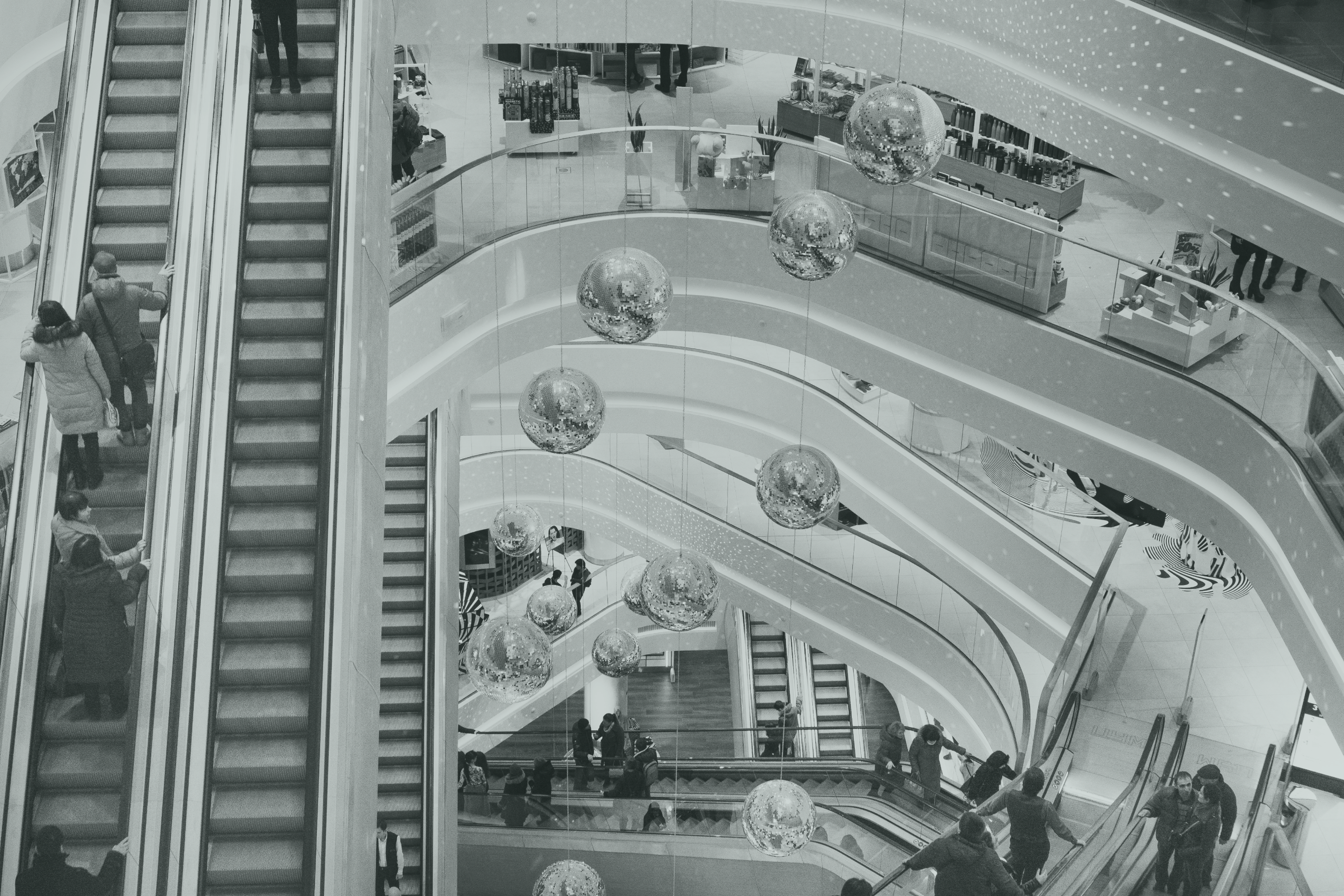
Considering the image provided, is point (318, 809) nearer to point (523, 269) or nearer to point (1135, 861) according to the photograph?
point (1135, 861)

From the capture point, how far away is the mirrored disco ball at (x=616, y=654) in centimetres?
1369

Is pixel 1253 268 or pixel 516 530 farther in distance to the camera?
pixel 1253 268

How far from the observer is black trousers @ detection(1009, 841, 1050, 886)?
30.2 ft

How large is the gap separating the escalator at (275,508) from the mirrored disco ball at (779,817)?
3647 millimetres

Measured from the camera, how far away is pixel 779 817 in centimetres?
1055

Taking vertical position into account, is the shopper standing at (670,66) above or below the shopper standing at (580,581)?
above

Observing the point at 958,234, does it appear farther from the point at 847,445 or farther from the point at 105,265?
the point at 105,265

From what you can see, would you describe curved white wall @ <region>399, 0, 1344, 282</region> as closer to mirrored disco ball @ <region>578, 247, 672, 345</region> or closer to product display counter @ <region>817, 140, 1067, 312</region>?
product display counter @ <region>817, 140, 1067, 312</region>

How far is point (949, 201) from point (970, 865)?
23.3 ft

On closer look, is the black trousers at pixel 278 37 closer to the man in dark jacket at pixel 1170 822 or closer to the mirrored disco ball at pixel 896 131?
the mirrored disco ball at pixel 896 131

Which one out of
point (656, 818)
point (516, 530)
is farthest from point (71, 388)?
point (656, 818)

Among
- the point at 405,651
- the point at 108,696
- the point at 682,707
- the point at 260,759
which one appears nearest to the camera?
the point at 108,696

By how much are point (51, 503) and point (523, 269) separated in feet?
24.1

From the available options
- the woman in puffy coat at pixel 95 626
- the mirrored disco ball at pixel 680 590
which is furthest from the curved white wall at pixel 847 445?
the woman in puffy coat at pixel 95 626
